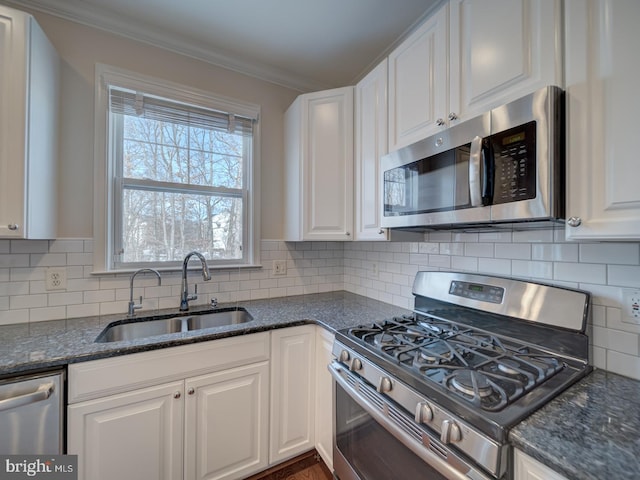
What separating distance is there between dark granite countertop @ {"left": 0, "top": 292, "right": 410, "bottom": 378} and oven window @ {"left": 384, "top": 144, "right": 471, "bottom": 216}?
679 mm

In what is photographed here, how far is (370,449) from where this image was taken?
1.12 metres

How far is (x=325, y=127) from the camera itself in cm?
189

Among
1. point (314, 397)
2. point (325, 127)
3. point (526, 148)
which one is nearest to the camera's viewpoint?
point (526, 148)

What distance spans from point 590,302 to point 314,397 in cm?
136

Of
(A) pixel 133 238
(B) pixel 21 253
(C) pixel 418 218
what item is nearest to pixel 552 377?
(C) pixel 418 218

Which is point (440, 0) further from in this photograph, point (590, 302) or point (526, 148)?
point (590, 302)

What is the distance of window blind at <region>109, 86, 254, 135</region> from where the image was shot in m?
1.71

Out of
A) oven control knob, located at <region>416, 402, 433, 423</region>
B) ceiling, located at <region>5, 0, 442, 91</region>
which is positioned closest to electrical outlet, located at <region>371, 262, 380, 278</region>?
oven control knob, located at <region>416, 402, 433, 423</region>

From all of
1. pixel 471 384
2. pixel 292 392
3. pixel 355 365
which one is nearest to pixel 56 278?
pixel 292 392

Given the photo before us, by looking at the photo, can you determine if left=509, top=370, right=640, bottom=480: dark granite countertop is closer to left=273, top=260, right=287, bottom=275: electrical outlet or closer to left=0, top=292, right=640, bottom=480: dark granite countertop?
left=0, top=292, right=640, bottom=480: dark granite countertop

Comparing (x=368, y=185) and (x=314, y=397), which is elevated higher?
(x=368, y=185)

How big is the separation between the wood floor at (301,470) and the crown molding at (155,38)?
256 cm

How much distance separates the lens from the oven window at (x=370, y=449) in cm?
92

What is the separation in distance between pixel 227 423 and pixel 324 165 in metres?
1.58
